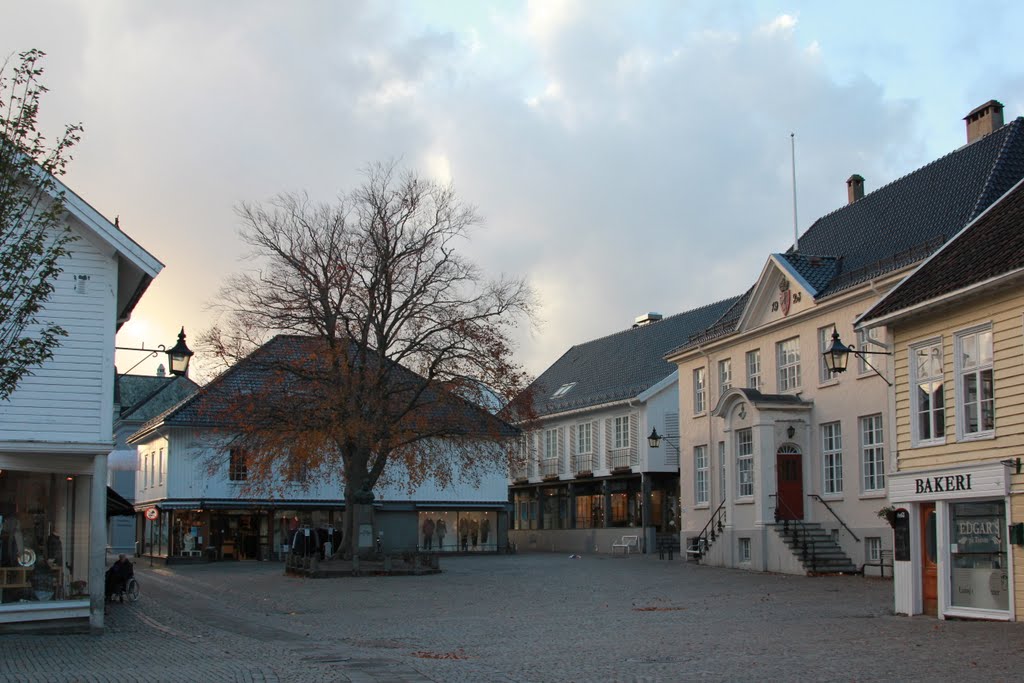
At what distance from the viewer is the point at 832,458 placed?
113 ft

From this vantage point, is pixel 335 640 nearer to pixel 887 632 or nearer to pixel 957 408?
pixel 887 632

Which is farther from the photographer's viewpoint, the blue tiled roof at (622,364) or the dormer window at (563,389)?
the dormer window at (563,389)

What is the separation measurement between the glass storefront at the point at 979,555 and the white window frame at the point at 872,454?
462 inches

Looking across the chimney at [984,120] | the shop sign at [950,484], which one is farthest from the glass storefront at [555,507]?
the shop sign at [950,484]

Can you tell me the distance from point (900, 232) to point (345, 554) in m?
19.2

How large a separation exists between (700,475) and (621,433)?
10.5 meters

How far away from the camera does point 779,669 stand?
13.7 m

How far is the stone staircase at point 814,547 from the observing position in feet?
107

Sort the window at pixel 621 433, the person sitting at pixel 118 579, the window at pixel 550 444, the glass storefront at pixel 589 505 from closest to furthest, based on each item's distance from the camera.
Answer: the person sitting at pixel 118 579, the window at pixel 621 433, the glass storefront at pixel 589 505, the window at pixel 550 444

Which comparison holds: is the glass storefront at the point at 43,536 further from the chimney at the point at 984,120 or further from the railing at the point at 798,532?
the chimney at the point at 984,120

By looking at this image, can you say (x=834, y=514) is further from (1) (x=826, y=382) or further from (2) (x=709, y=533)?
(2) (x=709, y=533)

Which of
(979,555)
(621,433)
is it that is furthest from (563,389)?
(979,555)

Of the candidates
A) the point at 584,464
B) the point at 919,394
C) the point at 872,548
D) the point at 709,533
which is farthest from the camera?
the point at 584,464

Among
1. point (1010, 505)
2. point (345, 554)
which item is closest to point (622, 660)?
point (1010, 505)
